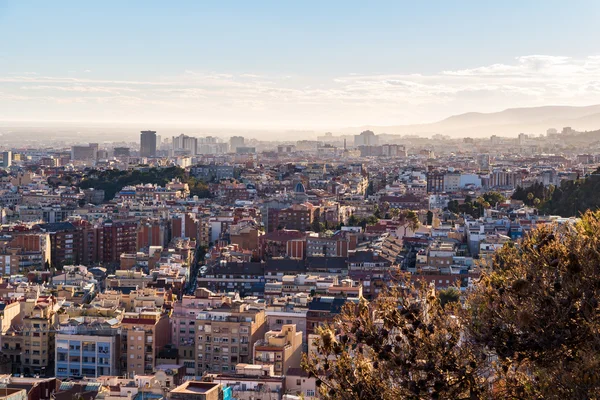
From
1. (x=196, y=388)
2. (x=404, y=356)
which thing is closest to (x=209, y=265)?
(x=196, y=388)

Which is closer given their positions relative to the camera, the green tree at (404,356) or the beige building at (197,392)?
the green tree at (404,356)

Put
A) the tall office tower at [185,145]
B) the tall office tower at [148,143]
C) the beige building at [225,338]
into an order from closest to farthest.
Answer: the beige building at [225,338] → the tall office tower at [148,143] → the tall office tower at [185,145]

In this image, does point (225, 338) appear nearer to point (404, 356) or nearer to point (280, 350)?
point (280, 350)

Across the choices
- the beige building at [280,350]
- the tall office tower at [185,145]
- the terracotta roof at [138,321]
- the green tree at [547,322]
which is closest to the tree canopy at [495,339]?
the green tree at [547,322]

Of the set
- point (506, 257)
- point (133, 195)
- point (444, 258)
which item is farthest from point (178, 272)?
point (133, 195)

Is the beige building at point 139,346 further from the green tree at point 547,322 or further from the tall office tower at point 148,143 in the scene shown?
the tall office tower at point 148,143

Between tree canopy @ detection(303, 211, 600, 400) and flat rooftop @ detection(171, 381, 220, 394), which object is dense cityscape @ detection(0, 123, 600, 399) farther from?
tree canopy @ detection(303, 211, 600, 400)
